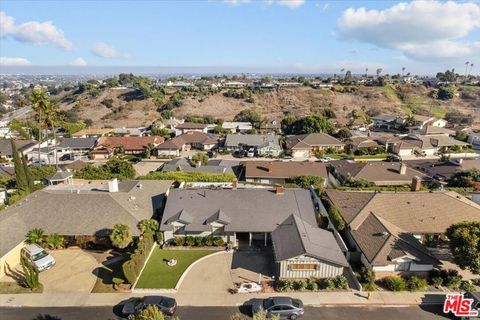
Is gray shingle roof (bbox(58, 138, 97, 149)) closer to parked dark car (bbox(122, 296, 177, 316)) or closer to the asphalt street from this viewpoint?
the asphalt street

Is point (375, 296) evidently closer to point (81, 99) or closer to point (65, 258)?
point (65, 258)

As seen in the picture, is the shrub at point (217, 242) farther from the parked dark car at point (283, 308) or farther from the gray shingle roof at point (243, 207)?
the parked dark car at point (283, 308)

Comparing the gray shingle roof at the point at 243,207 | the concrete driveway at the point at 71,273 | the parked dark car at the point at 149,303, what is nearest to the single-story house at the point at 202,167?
the gray shingle roof at the point at 243,207

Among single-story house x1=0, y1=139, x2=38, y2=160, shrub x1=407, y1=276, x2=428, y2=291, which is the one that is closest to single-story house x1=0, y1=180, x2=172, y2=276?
shrub x1=407, y1=276, x2=428, y2=291

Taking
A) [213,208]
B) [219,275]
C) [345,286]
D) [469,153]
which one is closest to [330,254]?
[345,286]

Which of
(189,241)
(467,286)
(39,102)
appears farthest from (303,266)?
(39,102)

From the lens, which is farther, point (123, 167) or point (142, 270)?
point (123, 167)
